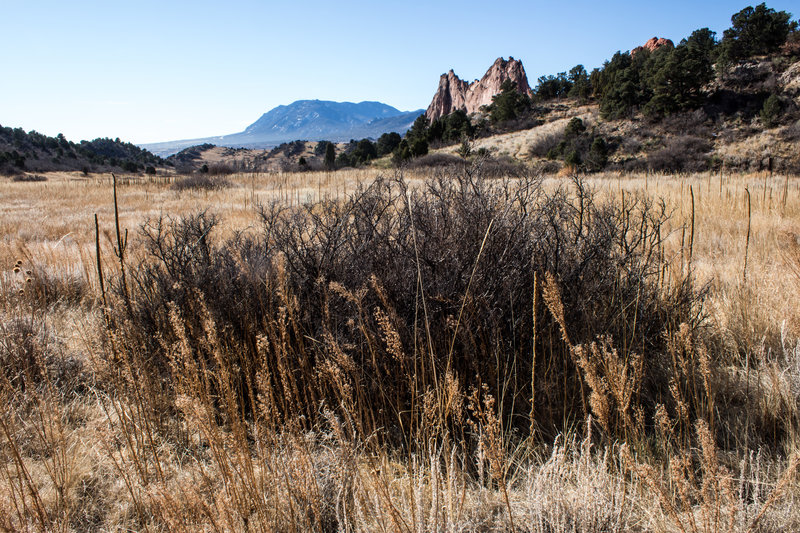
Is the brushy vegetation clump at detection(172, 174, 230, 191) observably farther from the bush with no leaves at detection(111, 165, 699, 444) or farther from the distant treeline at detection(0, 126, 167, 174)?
the distant treeline at detection(0, 126, 167, 174)

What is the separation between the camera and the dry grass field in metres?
1.55

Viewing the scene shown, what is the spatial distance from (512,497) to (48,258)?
240 inches

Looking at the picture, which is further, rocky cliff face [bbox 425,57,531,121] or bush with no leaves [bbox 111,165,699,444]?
rocky cliff face [bbox 425,57,531,121]

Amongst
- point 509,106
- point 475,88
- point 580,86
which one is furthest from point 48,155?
point 475,88

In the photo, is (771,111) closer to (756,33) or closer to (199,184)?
(756,33)

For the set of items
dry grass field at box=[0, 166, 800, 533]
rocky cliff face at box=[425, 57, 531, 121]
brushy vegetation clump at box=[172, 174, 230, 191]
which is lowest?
dry grass field at box=[0, 166, 800, 533]

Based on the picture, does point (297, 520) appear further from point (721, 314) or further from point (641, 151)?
point (641, 151)

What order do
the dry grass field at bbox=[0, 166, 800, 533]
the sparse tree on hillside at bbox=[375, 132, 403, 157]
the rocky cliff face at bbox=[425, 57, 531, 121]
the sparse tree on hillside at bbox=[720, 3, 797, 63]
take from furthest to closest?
the rocky cliff face at bbox=[425, 57, 531, 121]
the sparse tree on hillside at bbox=[375, 132, 403, 157]
the sparse tree on hillside at bbox=[720, 3, 797, 63]
the dry grass field at bbox=[0, 166, 800, 533]

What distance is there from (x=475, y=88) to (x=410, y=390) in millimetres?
120611

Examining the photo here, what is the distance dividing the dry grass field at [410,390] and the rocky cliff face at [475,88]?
100 metres

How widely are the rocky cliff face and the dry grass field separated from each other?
100 m

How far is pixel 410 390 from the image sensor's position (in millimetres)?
2152

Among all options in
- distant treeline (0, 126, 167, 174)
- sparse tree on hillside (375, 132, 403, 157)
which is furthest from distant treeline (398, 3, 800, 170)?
distant treeline (0, 126, 167, 174)

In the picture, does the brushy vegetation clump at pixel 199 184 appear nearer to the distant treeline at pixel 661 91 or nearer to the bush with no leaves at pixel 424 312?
the distant treeline at pixel 661 91
